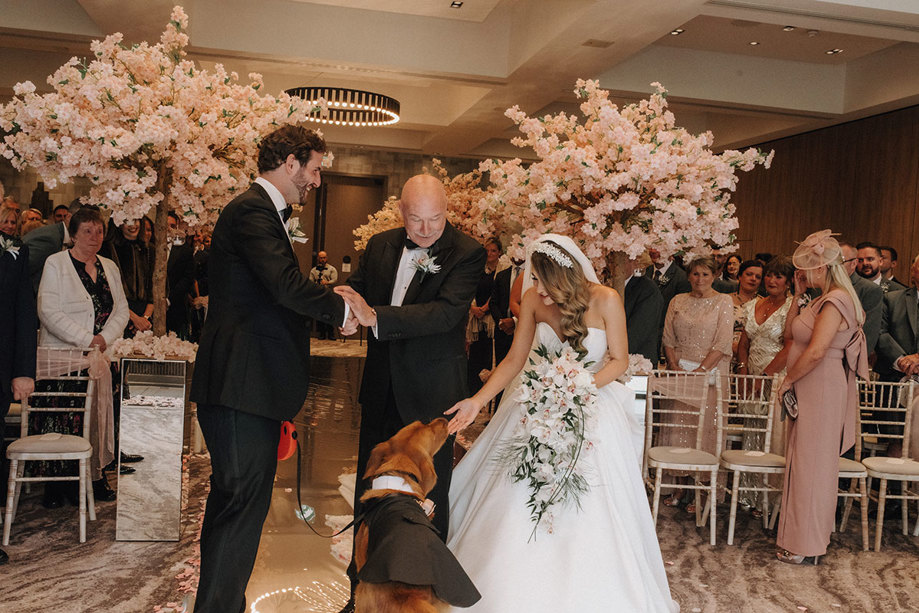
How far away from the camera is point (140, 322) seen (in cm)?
558

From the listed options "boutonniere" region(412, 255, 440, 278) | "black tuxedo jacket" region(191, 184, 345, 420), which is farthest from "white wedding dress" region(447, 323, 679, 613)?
"black tuxedo jacket" region(191, 184, 345, 420)

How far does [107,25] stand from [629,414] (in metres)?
7.16

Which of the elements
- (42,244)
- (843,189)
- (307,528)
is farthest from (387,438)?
(843,189)

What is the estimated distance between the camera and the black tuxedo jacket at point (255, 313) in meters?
2.98

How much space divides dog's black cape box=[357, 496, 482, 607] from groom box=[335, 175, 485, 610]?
1.00 metres

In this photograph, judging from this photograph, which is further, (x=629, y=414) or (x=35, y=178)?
(x=35, y=178)

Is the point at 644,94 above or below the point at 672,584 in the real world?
above

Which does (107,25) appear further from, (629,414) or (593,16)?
(629,414)

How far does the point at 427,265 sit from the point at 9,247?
6.82 feet

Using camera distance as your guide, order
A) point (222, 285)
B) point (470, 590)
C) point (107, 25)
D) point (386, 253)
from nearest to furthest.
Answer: point (470, 590) < point (222, 285) < point (386, 253) < point (107, 25)

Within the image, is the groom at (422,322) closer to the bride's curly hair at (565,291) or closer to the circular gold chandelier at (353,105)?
the bride's curly hair at (565,291)

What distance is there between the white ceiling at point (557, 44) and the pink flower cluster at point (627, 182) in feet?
10.4

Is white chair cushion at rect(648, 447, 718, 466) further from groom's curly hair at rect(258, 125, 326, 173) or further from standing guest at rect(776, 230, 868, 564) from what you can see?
groom's curly hair at rect(258, 125, 326, 173)

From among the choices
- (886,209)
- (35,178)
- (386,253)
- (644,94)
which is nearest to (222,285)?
(386,253)
